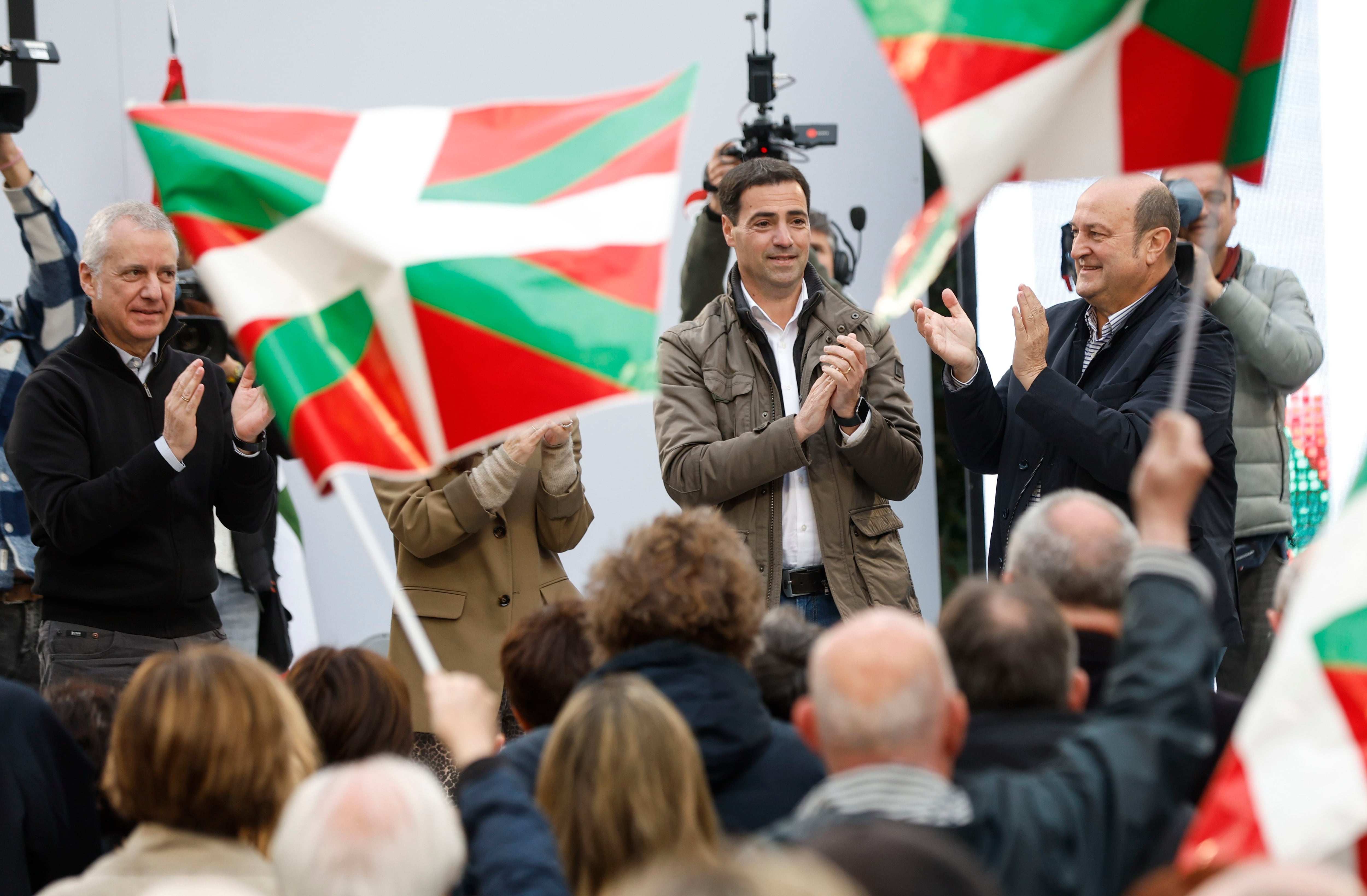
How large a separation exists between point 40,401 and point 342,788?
2202 mm

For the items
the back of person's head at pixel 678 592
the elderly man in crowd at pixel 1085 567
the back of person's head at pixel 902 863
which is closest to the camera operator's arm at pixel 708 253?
the back of person's head at pixel 678 592

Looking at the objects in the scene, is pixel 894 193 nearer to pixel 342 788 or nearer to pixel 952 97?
pixel 952 97

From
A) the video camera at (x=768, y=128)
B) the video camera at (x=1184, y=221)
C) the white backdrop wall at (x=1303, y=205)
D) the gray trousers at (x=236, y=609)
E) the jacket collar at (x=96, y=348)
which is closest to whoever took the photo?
the jacket collar at (x=96, y=348)

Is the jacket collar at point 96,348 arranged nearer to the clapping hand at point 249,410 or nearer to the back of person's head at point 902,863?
the clapping hand at point 249,410

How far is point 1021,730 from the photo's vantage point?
6.27 ft

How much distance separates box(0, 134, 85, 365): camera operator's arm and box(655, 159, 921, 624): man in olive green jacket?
6.13ft

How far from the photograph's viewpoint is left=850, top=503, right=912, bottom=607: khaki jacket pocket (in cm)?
374

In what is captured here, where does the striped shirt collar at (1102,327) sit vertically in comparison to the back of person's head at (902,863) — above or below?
above

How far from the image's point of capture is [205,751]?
2.00m

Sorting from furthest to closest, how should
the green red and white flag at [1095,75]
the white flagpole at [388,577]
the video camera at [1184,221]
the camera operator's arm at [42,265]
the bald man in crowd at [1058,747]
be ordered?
the camera operator's arm at [42,265]
the video camera at [1184,221]
the green red and white flag at [1095,75]
the white flagpole at [388,577]
the bald man in crowd at [1058,747]

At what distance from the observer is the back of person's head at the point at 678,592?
2.30m

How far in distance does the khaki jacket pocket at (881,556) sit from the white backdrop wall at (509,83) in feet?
7.80

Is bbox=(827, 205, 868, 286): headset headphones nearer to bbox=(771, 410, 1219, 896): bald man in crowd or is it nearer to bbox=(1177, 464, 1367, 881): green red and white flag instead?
bbox=(1177, 464, 1367, 881): green red and white flag

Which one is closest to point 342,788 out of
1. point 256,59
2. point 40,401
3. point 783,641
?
point 783,641
